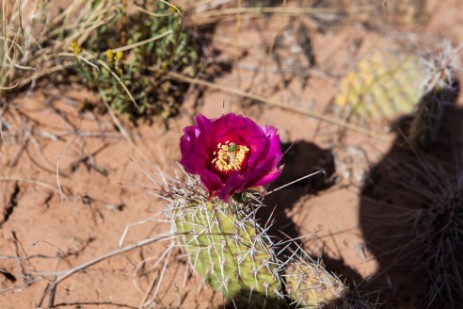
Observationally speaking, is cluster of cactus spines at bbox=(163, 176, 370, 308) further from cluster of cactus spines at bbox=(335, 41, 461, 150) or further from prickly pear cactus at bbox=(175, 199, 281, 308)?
cluster of cactus spines at bbox=(335, 41, 461, 150)

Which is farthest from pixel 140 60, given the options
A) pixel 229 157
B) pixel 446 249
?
pixel 446 249

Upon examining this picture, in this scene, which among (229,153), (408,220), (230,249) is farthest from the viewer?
(408,220)

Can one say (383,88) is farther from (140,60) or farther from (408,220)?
(140,60)

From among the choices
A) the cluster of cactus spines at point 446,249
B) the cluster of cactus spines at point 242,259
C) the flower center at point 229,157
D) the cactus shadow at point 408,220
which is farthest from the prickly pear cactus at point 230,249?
the cluster of cactus spines at point 446,249

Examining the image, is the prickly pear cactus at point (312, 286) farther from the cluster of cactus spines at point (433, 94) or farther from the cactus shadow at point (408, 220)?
the cluster of cactus spines at point (433, 94)

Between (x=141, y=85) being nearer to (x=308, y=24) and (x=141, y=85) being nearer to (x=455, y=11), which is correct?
(x=308, y=24)

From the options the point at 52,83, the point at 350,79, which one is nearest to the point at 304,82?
the point at 350,79

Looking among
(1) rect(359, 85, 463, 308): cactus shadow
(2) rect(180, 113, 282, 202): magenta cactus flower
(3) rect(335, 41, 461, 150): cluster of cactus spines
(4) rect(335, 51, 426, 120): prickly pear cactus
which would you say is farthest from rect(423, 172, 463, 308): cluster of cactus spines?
(2) rect(180, 113, 282, 202): magenta cactus flower
